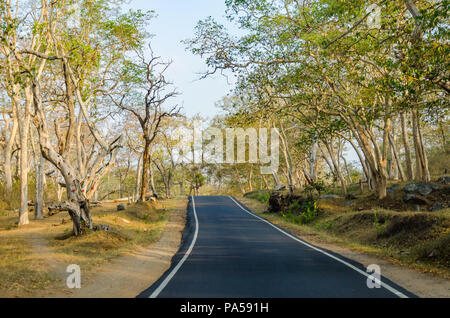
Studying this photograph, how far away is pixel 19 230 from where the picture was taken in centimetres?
1906

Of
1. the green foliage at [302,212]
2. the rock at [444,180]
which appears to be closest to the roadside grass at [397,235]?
the green foliage at [302,212]

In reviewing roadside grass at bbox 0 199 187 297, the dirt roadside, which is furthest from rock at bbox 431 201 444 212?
roadside grass at bbox 0 199 187 297

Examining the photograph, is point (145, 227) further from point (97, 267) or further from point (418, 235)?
point (418, 235)

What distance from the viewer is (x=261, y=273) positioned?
955 cm

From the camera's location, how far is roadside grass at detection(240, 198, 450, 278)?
11.1m

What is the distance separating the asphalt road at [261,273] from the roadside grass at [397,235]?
1.71 m

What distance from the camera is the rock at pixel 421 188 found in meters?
22.1

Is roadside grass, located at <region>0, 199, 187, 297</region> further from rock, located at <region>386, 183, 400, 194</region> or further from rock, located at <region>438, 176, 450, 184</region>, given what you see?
rock, located at <region>438, 176, 450, 184</region>

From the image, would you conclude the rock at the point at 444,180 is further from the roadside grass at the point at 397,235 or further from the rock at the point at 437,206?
the roadside grass at the point at 397,235

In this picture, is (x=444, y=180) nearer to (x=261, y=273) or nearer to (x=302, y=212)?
(x=302, y=212)

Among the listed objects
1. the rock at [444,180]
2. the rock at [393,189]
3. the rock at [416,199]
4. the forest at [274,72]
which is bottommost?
the rock at [416,199]

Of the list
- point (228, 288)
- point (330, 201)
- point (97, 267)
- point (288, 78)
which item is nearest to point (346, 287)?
point (228, 288)

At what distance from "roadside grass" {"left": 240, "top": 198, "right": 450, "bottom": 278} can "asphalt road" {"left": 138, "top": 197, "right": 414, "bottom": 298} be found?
5.62 feet
